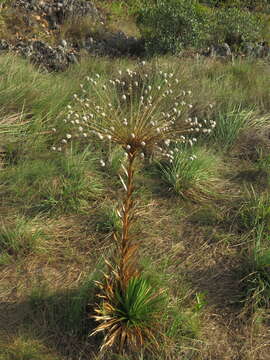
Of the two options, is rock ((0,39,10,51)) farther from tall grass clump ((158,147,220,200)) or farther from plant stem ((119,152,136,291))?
plant stem ((119,152,136,291))

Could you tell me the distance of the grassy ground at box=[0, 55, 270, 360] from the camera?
2648 mm

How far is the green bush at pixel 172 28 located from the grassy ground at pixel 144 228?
6.07 feet

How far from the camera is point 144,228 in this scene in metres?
3.45

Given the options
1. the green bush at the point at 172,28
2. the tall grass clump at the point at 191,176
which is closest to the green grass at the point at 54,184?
the tall grass clump at the point at 191,176

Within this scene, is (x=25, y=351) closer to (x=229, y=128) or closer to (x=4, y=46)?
(x=229, y=128)

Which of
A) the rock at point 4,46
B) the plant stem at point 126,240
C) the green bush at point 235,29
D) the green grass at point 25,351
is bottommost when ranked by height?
the rock at point 4,46

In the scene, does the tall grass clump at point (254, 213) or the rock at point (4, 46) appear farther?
the rock at point (4, 46)

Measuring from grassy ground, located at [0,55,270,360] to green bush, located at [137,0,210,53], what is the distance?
185 centimetres

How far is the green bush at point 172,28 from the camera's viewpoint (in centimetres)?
677

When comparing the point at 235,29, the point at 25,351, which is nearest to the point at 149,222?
the point at 25,351

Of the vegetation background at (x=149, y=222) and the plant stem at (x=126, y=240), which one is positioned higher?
the plant stem at (x=126, y=240)

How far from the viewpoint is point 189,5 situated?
7000 mm

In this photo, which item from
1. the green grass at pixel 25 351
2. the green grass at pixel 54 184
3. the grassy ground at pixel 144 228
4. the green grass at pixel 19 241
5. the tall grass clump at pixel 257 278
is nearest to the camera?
the green grass at pixel 25 351

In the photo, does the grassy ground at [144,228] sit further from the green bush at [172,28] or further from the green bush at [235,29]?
the green bush at [235,29]
